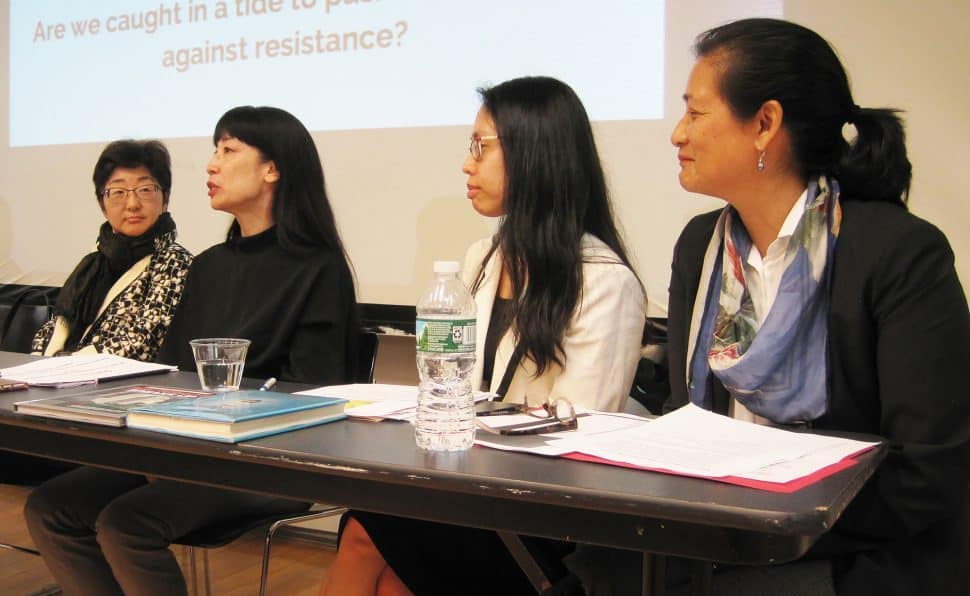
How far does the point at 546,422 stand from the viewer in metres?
1.12

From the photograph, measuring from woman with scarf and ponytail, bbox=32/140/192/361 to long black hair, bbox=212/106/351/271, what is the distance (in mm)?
436

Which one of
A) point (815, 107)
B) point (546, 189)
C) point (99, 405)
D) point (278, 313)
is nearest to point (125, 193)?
point (278, 313)

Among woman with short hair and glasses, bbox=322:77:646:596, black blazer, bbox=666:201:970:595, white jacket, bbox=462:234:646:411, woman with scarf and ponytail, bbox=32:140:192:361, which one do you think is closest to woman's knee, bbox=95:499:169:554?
woman with short hair and glasses, bbox=322:77:646:596

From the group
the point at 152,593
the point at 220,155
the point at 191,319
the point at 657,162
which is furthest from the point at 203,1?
the point at 152,593

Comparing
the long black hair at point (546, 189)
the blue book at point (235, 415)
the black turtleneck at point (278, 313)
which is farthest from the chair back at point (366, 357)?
the blue book at point (235, 415)

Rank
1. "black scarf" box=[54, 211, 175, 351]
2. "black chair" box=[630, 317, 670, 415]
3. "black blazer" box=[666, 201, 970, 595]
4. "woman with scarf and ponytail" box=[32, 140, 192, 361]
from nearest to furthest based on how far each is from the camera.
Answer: "black blazer" box=[666, 201, 970, 595], "black chair" box=[630, 317, 670, 415], "woman with scarf and ponytail" box=[32, 140, 192, 361], "black scarf" box=[54, 211, 175, 351]

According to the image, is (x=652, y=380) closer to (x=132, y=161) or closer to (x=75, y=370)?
(x=75, y=370)

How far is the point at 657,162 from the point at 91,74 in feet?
6.98

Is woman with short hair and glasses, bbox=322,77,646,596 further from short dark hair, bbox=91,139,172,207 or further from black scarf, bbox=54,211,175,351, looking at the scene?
short dark hair, bbox=91,139,172,207

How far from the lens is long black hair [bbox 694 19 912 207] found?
1.37 m

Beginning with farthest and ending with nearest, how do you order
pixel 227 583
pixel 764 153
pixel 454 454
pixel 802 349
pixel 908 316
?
1. pixel 227 583
2. pixel 764 153
3. pixel 802 349
4. pixel 908 316
5. pixel 454 454

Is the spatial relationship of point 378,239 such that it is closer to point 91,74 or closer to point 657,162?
point 657,162

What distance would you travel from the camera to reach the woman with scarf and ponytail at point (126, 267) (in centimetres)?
241

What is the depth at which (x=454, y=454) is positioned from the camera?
0.97 metres
